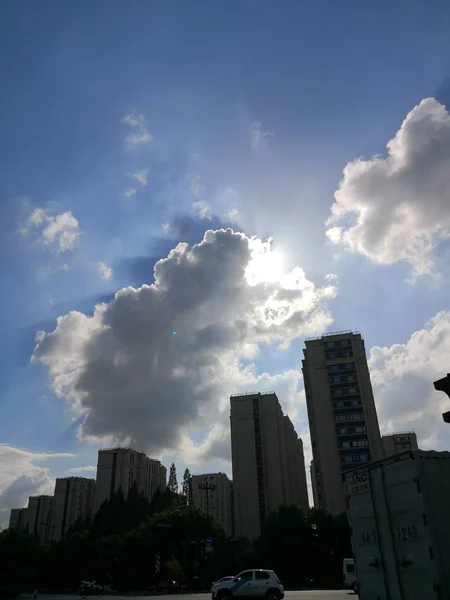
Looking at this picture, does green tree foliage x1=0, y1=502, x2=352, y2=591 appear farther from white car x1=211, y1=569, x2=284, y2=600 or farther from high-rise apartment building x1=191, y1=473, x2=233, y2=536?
high-rise apartment building x1=191, y1=473, x2=233, y2=536

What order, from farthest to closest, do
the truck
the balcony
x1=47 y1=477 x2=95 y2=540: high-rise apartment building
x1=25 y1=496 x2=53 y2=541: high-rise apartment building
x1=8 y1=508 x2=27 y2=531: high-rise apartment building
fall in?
x1=8 y1=508 x2=27 y2=531: high-rise apartment building < x1=25 y1=496 x2=53 y2=541: high-rise apartment building < x1=47 y1=477 x2=95 y2=540: high-rise apartment building < the balcony < the truck

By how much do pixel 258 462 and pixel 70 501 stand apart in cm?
6058

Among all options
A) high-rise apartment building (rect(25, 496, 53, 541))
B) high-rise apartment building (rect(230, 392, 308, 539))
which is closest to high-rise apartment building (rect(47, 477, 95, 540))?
high-rise apartment building (rect(25, 496, 53, 541))

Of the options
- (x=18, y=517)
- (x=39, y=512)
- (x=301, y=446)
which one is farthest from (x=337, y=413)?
(x=18, y=517)

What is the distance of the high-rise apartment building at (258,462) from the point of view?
84875 mm

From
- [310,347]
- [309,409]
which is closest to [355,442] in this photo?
[309,409]

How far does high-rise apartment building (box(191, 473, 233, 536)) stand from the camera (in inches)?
4702

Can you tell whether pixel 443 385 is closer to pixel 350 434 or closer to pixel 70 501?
pixel 350 434

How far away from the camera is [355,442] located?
241 ft

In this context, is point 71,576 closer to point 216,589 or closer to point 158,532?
point 158,532

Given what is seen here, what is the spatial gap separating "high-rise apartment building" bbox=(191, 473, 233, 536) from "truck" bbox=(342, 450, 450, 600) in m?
115

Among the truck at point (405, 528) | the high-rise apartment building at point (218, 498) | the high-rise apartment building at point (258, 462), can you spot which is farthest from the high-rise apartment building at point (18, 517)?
the truck at point (405, 528)

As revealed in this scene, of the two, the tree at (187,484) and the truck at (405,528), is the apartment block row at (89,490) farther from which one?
the truck at (405,528)

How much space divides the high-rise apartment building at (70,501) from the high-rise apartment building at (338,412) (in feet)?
236
